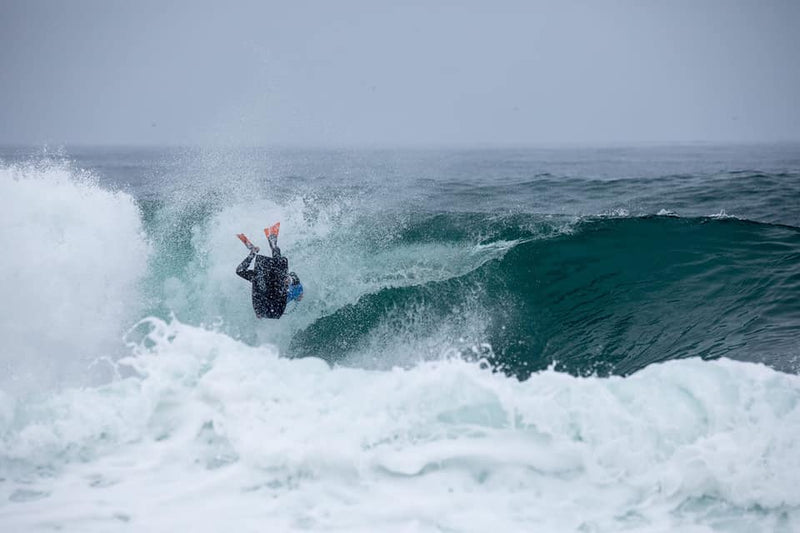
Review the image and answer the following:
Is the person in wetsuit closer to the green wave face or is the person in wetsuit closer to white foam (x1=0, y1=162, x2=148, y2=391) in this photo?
the green wave face

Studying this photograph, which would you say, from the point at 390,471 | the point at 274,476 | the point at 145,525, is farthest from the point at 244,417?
the point at 390,471

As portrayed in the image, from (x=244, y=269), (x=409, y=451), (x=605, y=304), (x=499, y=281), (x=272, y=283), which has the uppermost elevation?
(x=244, y=269)

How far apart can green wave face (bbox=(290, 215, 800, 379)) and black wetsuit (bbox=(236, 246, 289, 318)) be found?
106 centimetres

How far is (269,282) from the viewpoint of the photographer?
31.9 feet

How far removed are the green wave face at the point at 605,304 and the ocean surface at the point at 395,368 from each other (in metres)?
0.05

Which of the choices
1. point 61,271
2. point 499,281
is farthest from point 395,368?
point 61,271

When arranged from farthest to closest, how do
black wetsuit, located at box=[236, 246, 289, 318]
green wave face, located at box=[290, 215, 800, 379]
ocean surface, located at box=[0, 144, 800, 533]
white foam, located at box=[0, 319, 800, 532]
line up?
black wetsuit, located at box=[236, 246, 289, 318] → green wave face, located at box=[290, 215, 800, 379] → ocean surface, located at box=[0, 144, 800, 533] → white foam, located at box=[0, 319, 800, 532]

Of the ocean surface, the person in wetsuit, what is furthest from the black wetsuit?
the ocean surface

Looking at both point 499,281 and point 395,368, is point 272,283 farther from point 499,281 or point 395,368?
point 499,281

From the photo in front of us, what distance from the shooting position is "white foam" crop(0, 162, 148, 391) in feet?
30.7

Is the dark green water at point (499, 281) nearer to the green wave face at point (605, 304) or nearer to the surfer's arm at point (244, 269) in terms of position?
the green wave face at point (605, 304)

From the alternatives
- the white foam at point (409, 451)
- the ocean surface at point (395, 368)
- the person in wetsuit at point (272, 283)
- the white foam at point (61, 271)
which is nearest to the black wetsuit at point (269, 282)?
the person in wetsuit at point (272, 283)

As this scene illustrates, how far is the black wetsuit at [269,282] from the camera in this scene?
9.69 m

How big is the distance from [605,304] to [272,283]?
263 inches
